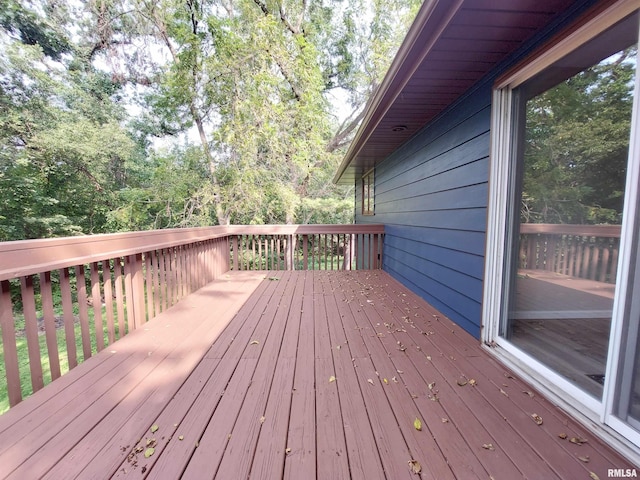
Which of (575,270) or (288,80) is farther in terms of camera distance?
(288,80)

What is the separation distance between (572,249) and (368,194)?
576cm

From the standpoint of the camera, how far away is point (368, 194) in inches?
289

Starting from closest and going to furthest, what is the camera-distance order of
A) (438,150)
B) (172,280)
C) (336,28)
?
(438,150) < (172,280) < (336,28)

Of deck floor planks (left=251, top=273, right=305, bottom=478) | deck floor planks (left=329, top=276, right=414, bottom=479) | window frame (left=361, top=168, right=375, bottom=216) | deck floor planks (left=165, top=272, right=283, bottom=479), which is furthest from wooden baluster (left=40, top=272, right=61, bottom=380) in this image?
window frame (left=361, top=168, right=375, bottom=216)

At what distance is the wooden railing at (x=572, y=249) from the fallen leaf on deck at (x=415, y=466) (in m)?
Result: 1.21

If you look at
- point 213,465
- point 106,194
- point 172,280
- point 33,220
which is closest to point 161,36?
point 106,194

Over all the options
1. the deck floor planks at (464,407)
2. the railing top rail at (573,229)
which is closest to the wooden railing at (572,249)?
the railing top rail at (573,229)

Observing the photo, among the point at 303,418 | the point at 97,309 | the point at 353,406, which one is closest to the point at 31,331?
the point at 97,309

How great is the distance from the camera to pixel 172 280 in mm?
3291

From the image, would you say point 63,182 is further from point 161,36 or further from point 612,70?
point 612,70

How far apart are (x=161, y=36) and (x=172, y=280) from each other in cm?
1050

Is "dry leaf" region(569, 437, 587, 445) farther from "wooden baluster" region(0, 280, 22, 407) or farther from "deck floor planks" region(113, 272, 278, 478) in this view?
"wooden baluster" region(0, 280, 22, 407)

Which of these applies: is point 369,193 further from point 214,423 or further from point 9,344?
point 9,344

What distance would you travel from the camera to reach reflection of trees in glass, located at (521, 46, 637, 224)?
1.36m
